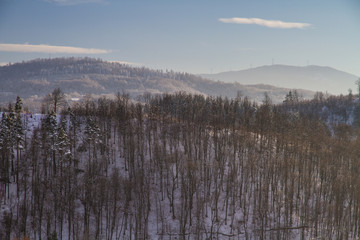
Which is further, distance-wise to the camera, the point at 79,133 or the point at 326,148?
the point at 79,133

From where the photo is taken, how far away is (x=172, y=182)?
202ft

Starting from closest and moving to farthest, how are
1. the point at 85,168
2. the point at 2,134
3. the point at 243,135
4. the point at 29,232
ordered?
the point at 29,232 < the point at 2,134 < the point at 85,168 < the point at 243,135

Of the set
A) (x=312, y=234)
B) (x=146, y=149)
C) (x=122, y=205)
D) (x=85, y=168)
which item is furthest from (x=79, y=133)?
(x=312, y=234)

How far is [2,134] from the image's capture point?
180ft

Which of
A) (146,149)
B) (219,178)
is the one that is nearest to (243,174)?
(219,178)

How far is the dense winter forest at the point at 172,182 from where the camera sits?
4784 cm

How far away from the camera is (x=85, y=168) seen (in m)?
63.2

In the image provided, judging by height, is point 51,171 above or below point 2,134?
below

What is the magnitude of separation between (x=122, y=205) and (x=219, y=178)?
63.5ft

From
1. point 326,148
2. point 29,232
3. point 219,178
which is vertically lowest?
point 29,232

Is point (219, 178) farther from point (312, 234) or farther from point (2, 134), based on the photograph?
point (2, 134)

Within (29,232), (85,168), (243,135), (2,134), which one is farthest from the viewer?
(243,135)

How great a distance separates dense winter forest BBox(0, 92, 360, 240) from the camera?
47844 millimetres

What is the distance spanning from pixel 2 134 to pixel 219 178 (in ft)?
133
